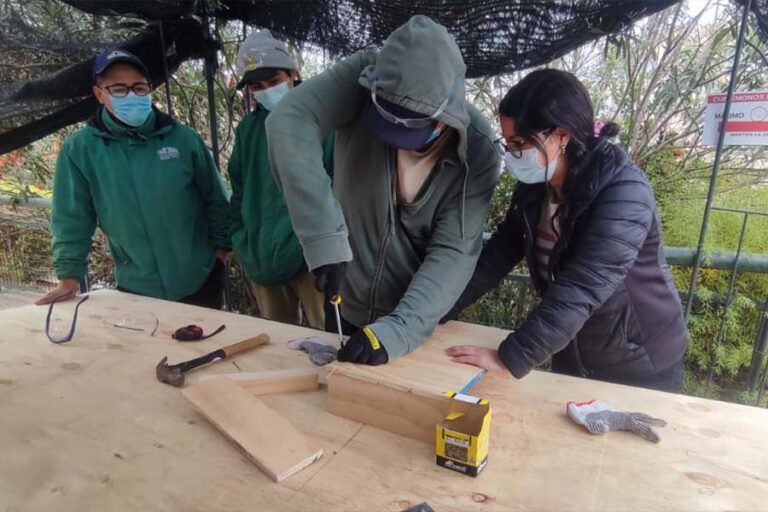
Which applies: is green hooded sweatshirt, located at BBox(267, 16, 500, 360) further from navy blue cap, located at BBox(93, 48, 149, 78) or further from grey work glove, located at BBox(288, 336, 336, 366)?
navy blue cap, located at BBox(93, 48, 149, 78)

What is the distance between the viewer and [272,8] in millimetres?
2291

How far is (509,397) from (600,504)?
13.2 inches

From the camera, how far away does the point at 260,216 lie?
209 centimetres

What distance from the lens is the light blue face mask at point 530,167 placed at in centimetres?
124

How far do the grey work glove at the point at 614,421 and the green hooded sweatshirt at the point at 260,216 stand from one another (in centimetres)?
132

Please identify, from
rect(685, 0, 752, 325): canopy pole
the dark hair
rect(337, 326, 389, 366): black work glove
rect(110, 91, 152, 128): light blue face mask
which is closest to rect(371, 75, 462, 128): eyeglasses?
the dark hair

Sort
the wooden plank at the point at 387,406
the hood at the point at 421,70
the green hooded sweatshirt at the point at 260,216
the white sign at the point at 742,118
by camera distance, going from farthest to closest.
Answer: the green hooded sweatshirt at the point at 260,216 < the white sign at the point at 742,118 < the hood at the point at 421,70 < the wooden plank at the point at 387,406

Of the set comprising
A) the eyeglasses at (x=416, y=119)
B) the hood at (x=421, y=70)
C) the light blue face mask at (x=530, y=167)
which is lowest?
the light blue face mask at (x=530, y=167)

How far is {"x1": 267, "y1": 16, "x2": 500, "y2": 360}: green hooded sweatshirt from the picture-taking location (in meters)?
1.08

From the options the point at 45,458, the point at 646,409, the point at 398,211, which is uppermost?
the point at 398,211

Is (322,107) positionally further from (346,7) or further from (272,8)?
(272,8)

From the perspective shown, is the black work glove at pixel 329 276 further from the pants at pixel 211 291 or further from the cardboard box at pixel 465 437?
the pants at pixel 211 291

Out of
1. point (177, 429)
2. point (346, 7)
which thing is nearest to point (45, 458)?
point (177, 429)

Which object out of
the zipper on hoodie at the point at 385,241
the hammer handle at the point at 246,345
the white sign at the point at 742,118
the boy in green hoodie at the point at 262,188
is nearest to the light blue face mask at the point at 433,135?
the zipper on hoodie at the point at 385,241
